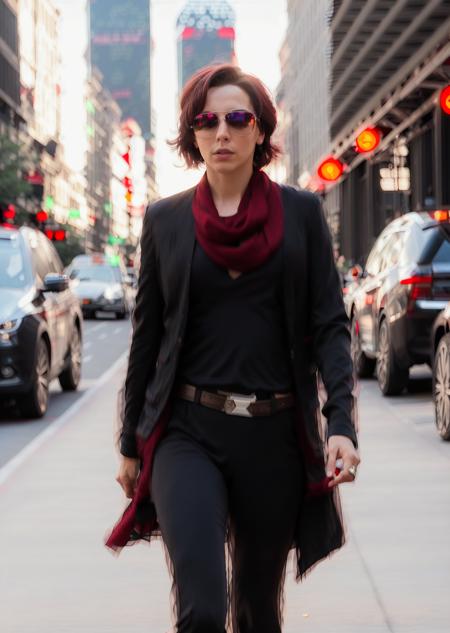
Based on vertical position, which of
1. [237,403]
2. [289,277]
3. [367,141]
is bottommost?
[237,403]

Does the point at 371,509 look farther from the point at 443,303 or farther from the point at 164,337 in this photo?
the point at 443,303

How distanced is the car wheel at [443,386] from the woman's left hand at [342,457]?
7.09m

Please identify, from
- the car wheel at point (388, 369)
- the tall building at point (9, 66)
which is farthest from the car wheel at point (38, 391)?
the tall building at point (9, 66)

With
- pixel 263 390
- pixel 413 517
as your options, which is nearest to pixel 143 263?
pixel 263 390

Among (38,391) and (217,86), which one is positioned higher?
(217,86)

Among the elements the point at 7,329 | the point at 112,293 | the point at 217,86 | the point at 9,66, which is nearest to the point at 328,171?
the point at 112,293

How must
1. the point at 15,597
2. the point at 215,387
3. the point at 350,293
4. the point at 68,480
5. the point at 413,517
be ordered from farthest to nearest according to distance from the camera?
the point at 350,293
the point at 68,480
the point at 413,517
the point at 15,597
the point at 215,387

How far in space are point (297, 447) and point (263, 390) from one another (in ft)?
0.62

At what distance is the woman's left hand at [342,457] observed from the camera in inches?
135

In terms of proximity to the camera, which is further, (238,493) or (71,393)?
(71,393)

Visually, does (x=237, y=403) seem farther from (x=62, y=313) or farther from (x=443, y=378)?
(x=62, y=313)

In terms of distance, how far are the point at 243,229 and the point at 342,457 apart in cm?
61

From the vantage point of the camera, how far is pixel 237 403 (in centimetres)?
345

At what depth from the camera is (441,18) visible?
40.2m
